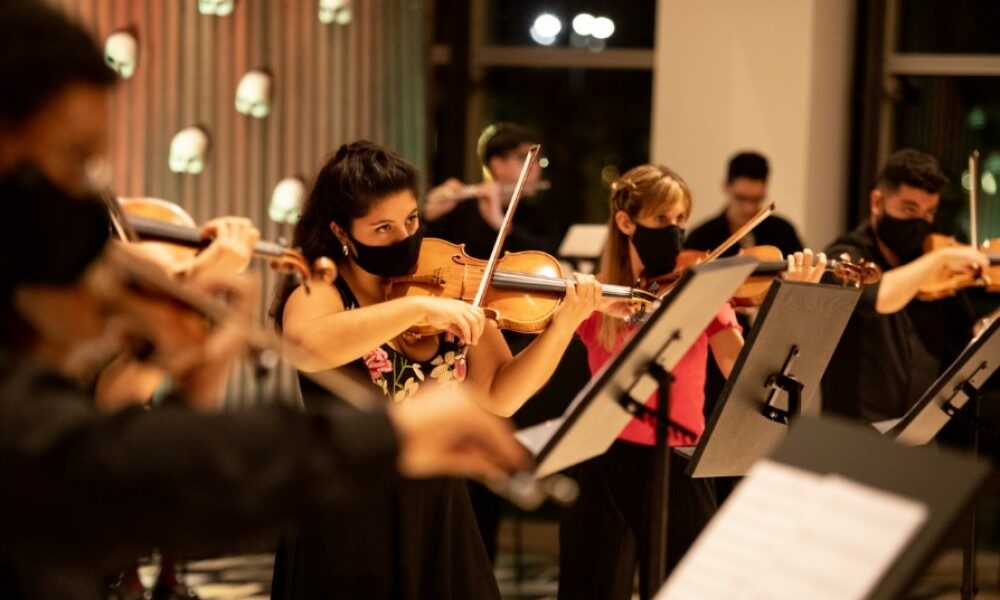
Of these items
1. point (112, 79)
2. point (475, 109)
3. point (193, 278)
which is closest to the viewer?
point (112, 79)

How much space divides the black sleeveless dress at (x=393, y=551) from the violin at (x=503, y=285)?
302mm

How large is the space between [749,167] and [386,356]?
95.1 inches

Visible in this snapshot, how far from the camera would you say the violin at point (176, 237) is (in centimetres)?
196

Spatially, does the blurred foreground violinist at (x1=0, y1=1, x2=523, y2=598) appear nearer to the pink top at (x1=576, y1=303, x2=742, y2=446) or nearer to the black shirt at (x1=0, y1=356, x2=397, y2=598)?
the black shirt at (x1=0, y1=356, x2=397, y2=598)

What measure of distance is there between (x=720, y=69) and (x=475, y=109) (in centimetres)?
126

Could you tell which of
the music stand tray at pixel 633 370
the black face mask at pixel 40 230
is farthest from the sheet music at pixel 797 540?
the black face mask at pixel 40 230

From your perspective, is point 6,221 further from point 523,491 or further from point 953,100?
point 953,100

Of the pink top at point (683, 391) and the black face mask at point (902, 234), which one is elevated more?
the black face mask at point (902, 234)

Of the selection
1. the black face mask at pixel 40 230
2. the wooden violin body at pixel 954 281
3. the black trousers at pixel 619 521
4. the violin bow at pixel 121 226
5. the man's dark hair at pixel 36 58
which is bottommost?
the black trousers at pixel 619 521

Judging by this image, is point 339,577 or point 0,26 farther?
point 339,577

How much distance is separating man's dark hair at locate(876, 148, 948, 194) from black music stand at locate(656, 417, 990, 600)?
268 centimetres

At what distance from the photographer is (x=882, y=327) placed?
3.94 m

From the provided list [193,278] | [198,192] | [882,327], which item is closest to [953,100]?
[882,327]

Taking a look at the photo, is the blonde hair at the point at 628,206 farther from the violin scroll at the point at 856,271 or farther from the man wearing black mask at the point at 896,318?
the man wearing black mask at the point at 896,318
